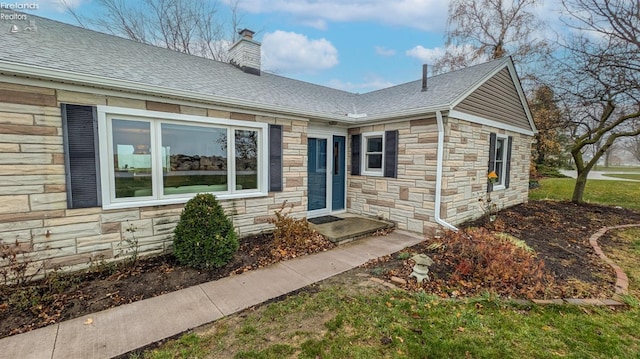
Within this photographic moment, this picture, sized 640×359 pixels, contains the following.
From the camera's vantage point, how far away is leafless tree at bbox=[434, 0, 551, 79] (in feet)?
44.0

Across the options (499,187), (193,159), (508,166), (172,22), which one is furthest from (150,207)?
(172,22)

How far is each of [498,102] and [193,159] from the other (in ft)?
25.5

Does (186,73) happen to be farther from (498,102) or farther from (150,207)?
(498,102)

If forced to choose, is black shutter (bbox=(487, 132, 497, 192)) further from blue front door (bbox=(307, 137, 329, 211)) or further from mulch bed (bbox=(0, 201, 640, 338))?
blue front door (bbox=(307, 137, 329, 211))

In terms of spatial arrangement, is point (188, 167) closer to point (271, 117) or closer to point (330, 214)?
point (271, 117)

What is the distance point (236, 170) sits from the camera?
5.20 meters

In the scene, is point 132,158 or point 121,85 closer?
point 121,85

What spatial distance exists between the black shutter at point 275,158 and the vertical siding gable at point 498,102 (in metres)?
3.94

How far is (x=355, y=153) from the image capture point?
7.31m

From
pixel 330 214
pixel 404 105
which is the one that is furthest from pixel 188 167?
pixel 404 105

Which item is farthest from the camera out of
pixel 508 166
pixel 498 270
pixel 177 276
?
pixel 508 166

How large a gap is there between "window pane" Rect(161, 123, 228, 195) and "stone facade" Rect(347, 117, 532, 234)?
147 inches

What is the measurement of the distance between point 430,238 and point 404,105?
10.4ft

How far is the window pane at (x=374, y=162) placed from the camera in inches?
273
